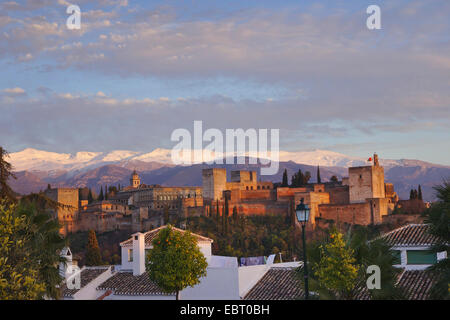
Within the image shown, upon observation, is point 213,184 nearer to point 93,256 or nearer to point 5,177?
point 93,256

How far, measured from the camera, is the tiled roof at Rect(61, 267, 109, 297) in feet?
87.2

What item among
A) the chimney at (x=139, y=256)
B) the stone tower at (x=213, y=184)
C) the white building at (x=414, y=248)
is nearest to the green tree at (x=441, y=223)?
the white building at (x=414, y=248)

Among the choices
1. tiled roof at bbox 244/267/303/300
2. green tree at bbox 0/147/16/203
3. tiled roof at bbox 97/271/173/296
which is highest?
green tree at bbox 0/147/16/203

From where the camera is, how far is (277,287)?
2208cm

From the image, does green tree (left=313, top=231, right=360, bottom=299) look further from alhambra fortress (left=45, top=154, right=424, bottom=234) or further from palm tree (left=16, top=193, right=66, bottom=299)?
alhambra fortress (left=45, top=154, right=424, bottom=234)

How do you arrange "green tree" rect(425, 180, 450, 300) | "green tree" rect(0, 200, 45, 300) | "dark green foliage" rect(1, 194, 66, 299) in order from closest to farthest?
"green tree" rect(0, 200, 45, 300) < "dark green foliage" rect(1, 194, 66, 299) < "green tree" rect(425, 180, 450, 300)

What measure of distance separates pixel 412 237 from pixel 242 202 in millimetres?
62460

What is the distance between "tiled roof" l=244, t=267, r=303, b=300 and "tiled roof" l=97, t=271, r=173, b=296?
374 cm

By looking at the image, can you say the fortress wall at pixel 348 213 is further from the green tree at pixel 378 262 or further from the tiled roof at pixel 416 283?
the green tree at pixel 378 262

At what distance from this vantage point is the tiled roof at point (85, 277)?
87.2 feet

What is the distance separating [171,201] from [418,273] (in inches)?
2935

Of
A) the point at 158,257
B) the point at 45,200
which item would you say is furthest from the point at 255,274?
the point at 45,200

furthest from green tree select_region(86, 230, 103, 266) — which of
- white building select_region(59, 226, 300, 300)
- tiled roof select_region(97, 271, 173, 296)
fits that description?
tiled roof select_region(97, 271, 173, 296)
